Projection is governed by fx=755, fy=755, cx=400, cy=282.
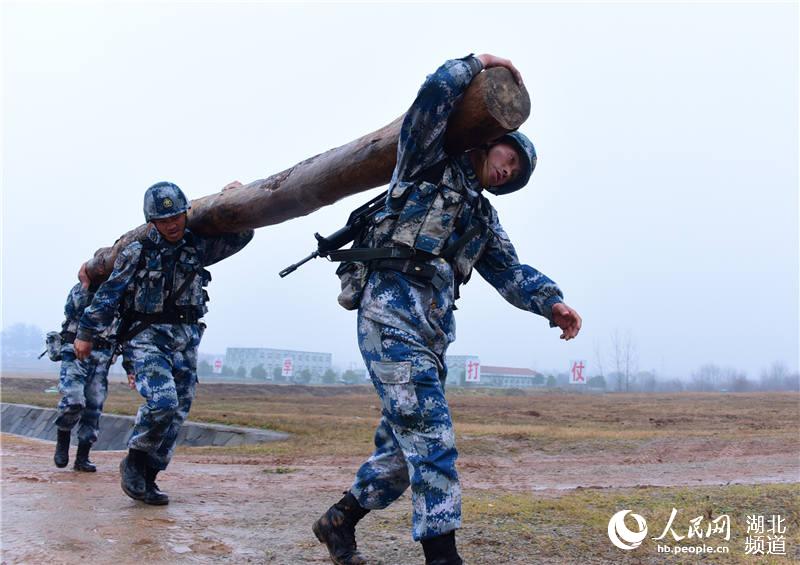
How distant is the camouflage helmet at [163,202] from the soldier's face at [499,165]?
2893 millimetres

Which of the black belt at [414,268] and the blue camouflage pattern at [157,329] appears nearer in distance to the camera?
the black belt at [414,268]

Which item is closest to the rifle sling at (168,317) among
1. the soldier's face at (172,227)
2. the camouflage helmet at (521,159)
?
the soldier's face at (172,227)

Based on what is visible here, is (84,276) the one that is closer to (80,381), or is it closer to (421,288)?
(80,381)

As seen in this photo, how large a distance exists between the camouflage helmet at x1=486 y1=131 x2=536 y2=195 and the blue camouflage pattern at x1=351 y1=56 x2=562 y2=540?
157 mm

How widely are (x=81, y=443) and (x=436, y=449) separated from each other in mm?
6165

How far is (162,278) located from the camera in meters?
5.74

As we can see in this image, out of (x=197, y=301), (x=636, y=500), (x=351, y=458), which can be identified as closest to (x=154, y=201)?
(x=197, y=301)

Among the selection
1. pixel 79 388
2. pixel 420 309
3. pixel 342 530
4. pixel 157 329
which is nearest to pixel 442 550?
pixel 342 530

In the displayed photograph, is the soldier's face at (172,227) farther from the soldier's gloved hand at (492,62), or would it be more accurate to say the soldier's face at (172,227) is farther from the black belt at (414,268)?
the soldier's gloved hand at (492,62)

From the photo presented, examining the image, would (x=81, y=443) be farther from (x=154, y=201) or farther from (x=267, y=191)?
(x=267, y=191)

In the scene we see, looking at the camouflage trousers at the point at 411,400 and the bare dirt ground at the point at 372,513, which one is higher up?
the camouflage trousers at the point at 411,400

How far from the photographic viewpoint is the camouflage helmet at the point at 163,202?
5.72 metres

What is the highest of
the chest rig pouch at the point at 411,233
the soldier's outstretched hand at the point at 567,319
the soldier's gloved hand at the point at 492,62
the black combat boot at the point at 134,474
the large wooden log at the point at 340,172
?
the soldier's gloved hand at the point at 492,62

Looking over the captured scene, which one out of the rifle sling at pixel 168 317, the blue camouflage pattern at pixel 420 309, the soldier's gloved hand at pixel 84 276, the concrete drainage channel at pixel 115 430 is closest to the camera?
the blue camouflage pattern at pixel 420 309
